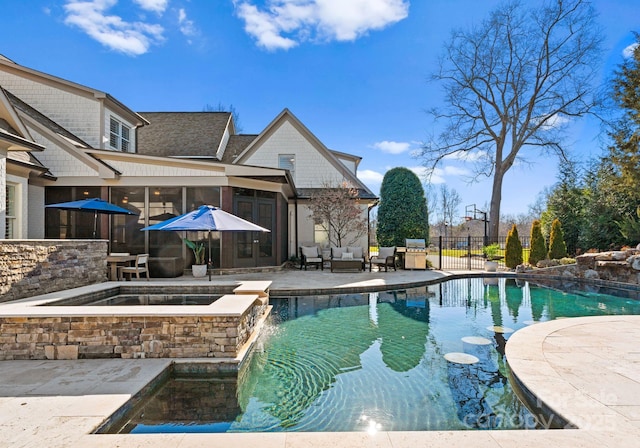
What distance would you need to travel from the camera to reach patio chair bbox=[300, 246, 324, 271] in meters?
13.4

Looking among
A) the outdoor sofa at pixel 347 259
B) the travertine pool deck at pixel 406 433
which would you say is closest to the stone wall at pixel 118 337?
the travertine pool deck at pixel 406 433

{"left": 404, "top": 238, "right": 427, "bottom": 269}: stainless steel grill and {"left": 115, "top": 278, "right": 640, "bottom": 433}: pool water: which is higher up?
{"left": 404, "top": 238, "right": 427, "bottom": 269}: stainless steel grill

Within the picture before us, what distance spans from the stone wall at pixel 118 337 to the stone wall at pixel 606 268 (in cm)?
1211

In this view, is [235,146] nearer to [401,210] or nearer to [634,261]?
[401,210]

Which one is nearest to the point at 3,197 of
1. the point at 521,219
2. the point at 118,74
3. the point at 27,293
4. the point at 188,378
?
the point at 27,293

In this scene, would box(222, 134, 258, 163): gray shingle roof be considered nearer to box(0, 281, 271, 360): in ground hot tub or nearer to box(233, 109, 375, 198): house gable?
box(233, 109, 375, 198): house gable

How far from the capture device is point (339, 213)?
46.5ft

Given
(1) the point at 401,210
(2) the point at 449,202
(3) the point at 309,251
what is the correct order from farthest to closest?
(2) the point at 449,202 → (1) the point at 401,210 → (3) the point at 309,251

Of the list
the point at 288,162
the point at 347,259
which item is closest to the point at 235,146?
the point at 288,162

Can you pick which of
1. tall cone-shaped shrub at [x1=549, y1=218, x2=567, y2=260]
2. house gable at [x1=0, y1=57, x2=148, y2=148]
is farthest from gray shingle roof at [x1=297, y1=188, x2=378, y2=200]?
house gable at [x1=0, y1=57, x2=148, y2=148]

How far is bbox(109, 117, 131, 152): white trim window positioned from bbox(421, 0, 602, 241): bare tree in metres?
16.5

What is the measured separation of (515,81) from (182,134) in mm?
18048

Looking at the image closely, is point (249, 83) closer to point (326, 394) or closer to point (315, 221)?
point (315, 221)

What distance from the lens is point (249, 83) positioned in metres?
17.5
